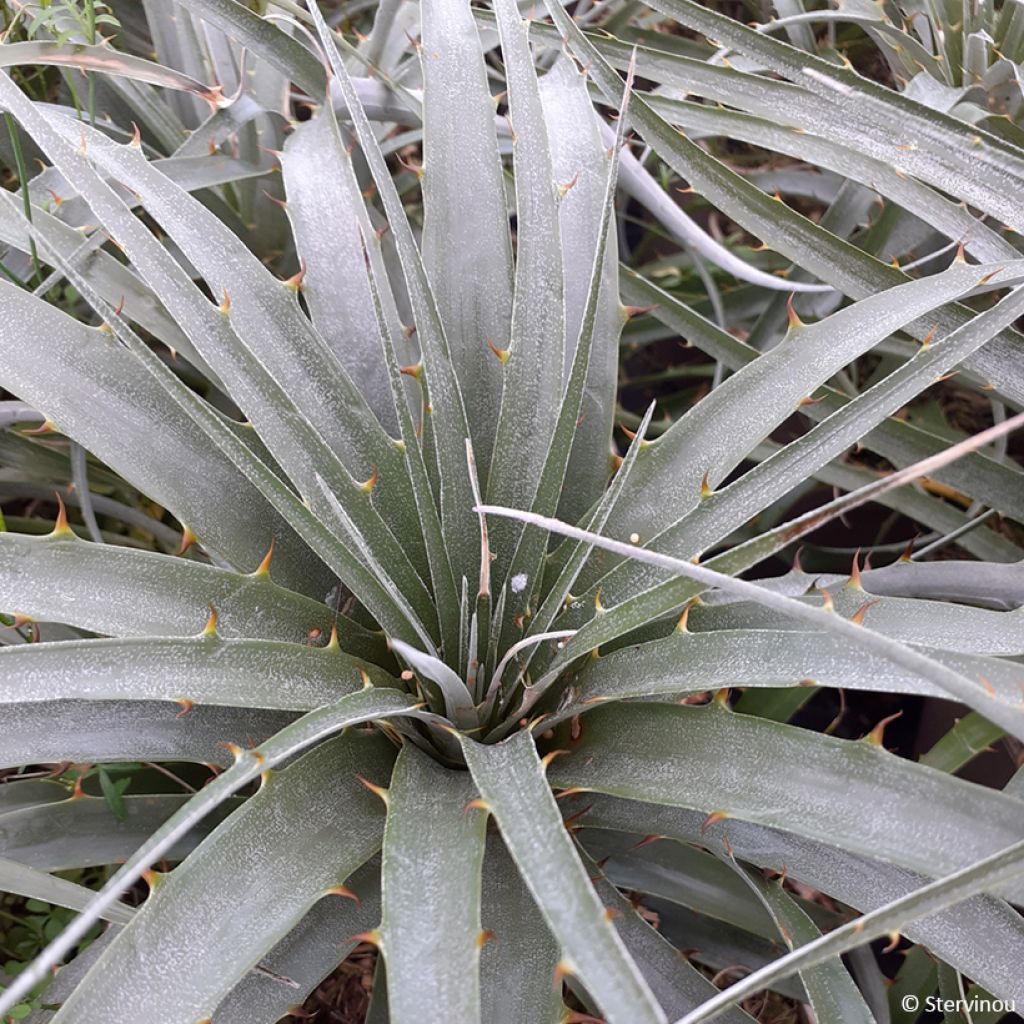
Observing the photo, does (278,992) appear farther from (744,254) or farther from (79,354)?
(744,254)

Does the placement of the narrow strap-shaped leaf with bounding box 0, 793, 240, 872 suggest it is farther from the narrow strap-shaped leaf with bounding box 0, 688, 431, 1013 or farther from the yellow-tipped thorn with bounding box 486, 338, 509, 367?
the yellow-tipped thorn with bounding box 486, 338, 509, 367

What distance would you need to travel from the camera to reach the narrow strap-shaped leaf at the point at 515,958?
2.00 ft

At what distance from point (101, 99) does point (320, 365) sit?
666 mm

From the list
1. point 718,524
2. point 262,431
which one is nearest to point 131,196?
point 262,431

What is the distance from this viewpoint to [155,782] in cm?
90

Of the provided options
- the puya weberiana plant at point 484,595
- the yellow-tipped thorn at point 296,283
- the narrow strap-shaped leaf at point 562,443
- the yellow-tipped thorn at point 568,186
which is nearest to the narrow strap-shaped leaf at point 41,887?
the puya weberiana plant at point 484,595

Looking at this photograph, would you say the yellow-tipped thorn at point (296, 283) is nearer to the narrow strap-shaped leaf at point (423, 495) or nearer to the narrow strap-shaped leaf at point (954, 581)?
the narrow strap-shaped leaf at point (423, 495)

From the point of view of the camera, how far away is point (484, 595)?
2.18 feet

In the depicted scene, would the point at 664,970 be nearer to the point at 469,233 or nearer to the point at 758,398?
the point at 758,398

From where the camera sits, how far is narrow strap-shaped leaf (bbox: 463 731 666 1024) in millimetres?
431

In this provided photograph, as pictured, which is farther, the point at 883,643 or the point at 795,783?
the point at 795,783

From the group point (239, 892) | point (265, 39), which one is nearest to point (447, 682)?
point (239, 892)

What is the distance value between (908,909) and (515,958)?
0.28 m

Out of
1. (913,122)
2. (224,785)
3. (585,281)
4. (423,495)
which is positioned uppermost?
(913,122)
